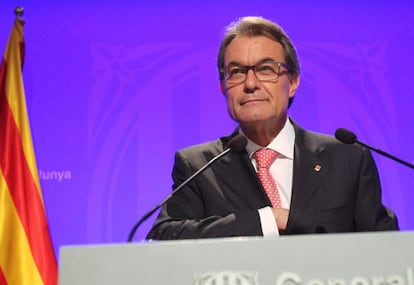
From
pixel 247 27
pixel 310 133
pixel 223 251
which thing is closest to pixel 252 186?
pixel 310 133

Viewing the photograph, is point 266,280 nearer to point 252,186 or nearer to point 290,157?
point 252,186

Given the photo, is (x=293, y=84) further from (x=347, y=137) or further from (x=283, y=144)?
(x=347, y=137)

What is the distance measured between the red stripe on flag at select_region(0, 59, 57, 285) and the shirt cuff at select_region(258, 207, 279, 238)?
1.37m

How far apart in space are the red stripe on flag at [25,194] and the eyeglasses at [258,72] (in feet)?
3.85

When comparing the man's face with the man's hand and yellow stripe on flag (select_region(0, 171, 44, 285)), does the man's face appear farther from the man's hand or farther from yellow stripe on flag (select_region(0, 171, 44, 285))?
yellow stripe on flag (select_region(0, 171, 44, 285))

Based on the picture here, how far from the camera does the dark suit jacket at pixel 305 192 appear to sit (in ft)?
5.65

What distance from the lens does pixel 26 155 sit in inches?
104

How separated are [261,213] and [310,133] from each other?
593 millimetres

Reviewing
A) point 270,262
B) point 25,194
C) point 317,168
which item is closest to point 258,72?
point 317,168

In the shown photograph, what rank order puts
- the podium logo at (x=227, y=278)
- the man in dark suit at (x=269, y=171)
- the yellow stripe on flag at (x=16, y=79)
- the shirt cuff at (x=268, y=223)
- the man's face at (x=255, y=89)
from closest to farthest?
the podium logo at (x=227, y=278) → the shirt cuff at (x=268, y=223) → the man in dark suit at (x=269, y=171) → the man's face at (x=255, y=89) → the yellow stripe on flag at (x=16, y=79)

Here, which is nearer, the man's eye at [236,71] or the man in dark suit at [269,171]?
the man in dark suit at [269,171]

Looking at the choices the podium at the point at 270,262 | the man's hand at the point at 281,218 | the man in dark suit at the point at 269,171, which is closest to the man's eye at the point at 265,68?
the man in dark suit at the point at 269,171

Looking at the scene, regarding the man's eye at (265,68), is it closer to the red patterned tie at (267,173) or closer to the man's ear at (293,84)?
the man's ear at (293,84)

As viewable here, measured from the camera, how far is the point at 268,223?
1531 mm
